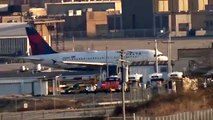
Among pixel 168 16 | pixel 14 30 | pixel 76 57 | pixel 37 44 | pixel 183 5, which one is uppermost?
pixel 183 5

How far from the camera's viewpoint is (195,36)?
92.9 m

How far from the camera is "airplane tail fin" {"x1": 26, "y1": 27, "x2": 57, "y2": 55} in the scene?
66312 millimetres

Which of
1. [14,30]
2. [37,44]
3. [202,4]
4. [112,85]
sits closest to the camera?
[112,85]

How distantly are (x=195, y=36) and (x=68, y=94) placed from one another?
50668 mm

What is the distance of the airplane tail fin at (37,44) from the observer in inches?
2611

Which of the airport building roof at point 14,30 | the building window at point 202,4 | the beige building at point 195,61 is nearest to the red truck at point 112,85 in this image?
the beige building at point 195,61

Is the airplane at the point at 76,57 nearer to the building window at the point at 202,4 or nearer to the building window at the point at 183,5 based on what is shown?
the building window at the point at 183,5

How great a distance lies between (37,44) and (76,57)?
13.0 ft

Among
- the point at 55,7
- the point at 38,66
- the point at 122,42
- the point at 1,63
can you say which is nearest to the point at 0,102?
the point at 38,66

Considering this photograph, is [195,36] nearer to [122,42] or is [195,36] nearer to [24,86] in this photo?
[122,42]

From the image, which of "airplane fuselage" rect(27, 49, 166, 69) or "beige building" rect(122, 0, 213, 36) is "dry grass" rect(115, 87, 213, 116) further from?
"beige building" rect(122, 0, 213, 36)

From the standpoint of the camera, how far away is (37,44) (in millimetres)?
66750

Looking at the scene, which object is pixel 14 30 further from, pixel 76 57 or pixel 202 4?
pixel 202 4

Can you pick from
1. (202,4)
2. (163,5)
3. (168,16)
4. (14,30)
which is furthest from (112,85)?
(202,4)
